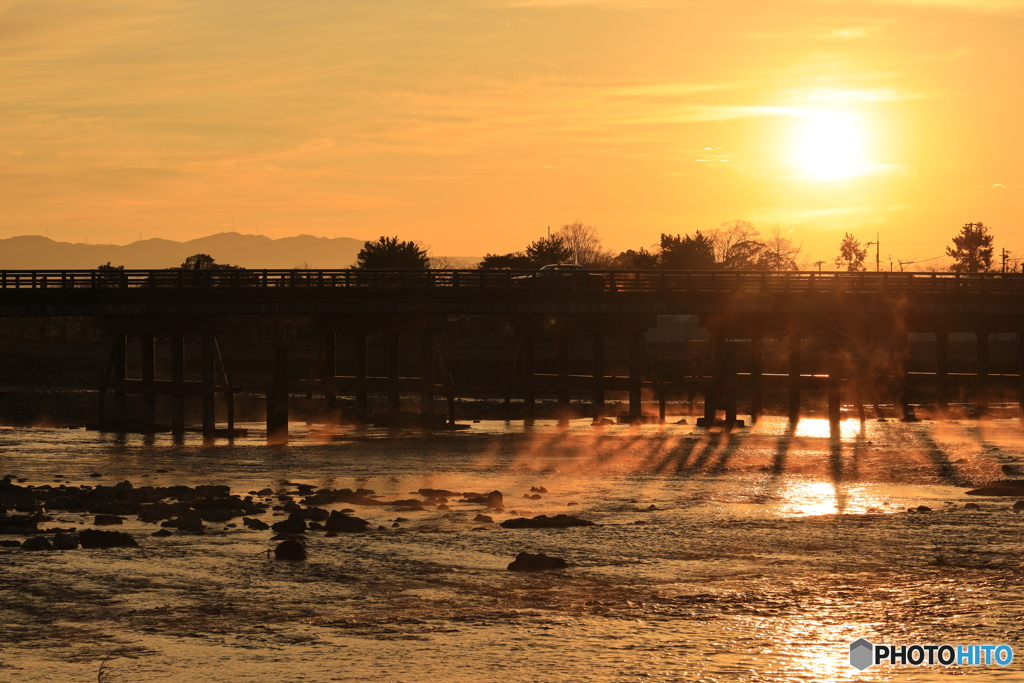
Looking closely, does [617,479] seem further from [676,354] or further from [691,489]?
[676,354]

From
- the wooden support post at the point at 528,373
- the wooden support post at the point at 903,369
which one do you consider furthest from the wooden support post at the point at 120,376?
the wooden support post at the point at 903,369

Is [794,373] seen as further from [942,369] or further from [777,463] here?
[777,463]

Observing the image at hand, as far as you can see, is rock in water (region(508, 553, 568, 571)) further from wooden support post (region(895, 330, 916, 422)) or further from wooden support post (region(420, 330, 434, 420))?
wooden support post (region(895, 330, 916, 422))

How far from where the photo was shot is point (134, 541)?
20.5 meters

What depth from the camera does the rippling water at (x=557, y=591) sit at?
14.0 m

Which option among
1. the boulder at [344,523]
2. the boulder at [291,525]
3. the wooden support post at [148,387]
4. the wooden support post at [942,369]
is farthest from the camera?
the wooden support post at [942,369]

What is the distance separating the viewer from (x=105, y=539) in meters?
20.3

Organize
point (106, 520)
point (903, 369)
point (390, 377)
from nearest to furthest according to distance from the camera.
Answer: point (106, 520), point (390, 377), point (903, 369)

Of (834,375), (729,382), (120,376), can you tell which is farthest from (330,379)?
(834,375)

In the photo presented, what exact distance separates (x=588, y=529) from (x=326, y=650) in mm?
8683

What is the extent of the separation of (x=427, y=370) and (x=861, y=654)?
32558 millimetres

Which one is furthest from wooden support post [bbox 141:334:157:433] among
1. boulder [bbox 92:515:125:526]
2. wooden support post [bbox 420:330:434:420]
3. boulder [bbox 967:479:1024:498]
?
boulder [bbox 967:479:1024:498]

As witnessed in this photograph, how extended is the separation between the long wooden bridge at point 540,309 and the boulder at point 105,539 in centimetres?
2182

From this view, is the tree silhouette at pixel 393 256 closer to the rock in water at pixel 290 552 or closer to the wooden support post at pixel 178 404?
the wooden support post at pixel 178 404
